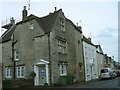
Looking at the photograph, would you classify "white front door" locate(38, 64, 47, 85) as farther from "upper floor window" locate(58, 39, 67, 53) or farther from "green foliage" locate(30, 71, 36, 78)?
"upper floor window" locate(58, 39, 67, 53)

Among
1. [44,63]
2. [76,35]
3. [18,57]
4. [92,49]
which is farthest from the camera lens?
[92,49]

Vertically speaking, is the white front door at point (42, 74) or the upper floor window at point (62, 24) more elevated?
the upper floor window at point (62, 24)

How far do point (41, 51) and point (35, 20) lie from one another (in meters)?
4.46

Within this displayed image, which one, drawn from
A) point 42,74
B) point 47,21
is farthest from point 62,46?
point 42,74

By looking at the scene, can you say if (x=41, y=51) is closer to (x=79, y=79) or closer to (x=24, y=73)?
(x=24, y=73)

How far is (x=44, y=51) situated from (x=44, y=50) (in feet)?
0.44

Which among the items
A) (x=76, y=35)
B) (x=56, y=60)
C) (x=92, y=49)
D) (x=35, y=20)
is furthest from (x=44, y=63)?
(x=92, y=49)

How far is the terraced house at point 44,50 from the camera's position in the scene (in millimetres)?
31469

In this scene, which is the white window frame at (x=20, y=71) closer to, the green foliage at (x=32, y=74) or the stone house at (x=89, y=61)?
the green foliage at (x=32, y=74)

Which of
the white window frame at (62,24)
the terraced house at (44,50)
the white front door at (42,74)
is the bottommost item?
the white front door at (42,74)

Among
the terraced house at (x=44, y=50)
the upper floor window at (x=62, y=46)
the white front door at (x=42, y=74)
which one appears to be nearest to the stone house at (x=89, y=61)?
the terraced house at (x=44, y=50)

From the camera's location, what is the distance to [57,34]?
32.8m

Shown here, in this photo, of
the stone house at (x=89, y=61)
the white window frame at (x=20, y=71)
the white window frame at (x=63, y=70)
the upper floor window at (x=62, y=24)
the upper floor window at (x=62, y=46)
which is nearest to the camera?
the white window frame at (x=63, y=70)

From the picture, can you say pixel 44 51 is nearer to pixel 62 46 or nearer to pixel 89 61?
pixel 62 46
